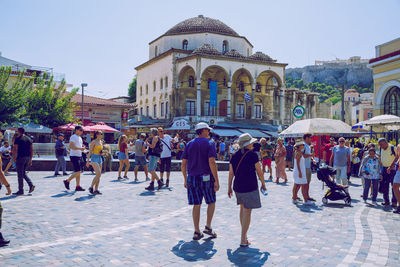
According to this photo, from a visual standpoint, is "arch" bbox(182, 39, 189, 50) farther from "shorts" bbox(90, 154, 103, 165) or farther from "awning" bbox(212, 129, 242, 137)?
"shorts" bbox(90, 154, 103, 165)

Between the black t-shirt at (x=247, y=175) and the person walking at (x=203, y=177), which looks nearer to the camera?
the black t-shirt at (x=247, y=175)

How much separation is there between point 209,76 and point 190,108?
4098 millimetres

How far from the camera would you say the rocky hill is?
520 feet

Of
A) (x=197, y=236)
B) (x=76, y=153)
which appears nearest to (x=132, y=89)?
(x=76, y=153)

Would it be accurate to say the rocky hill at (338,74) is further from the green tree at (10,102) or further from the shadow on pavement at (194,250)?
the shadow on pavement at (194,250)

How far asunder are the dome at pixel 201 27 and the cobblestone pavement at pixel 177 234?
3595 centimetres

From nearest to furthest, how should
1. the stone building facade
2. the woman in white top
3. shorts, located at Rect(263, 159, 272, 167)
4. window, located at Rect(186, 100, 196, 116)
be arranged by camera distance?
the woman in white top, shorts, located at Rect(263, 159, 272, 167), the stone building facade, window, located at Rect(186, 100, 196, 116)

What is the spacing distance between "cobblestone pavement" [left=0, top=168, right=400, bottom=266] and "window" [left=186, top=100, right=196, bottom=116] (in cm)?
3156

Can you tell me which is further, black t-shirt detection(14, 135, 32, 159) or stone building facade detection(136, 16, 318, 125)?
stone building facade detection(136, 16, 318, 125)

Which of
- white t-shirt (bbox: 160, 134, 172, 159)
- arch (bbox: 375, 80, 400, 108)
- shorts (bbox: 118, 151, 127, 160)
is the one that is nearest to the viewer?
white t-shirt (bbox: 160, 134, 172, 159)

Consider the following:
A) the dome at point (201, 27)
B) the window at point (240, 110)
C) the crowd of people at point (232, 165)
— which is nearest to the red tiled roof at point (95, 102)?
the dome at point (201, 27)

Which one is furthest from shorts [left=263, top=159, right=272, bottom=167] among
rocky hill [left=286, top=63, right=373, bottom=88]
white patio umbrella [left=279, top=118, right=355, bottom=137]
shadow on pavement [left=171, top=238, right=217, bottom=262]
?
rocky hill [left=286, top=63, right=373, bottom=88]

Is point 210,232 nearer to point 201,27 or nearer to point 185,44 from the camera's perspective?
point 185,44

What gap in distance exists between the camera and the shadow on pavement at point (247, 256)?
4.70 meters
